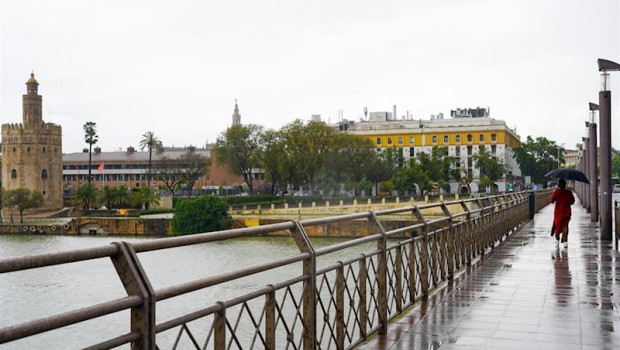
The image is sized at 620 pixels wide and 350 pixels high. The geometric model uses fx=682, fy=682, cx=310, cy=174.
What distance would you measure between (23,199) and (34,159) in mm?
7822

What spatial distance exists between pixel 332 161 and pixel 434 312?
68.8 m

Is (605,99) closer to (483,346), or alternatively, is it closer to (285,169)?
(483,346)

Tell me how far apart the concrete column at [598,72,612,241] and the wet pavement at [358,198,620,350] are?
3.93 m

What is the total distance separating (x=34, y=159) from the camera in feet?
299

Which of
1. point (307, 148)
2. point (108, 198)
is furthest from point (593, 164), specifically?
point (108, 198)

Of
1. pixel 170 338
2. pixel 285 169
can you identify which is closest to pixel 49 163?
pixel 285 169

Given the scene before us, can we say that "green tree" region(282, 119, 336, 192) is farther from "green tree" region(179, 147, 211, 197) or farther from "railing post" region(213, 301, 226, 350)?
"railing post" region(213, 301, 226, 350)

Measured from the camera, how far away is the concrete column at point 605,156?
1530cm

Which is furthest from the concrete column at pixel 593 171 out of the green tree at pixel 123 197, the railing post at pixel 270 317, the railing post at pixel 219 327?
the green tree at pixel 123 197

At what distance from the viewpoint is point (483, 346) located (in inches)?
222

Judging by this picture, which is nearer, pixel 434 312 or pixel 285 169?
pixel 434 312

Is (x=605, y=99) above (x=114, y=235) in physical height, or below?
above

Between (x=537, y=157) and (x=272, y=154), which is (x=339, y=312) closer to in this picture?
(x=272, y=154)

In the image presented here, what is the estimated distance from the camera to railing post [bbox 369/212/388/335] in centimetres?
623
